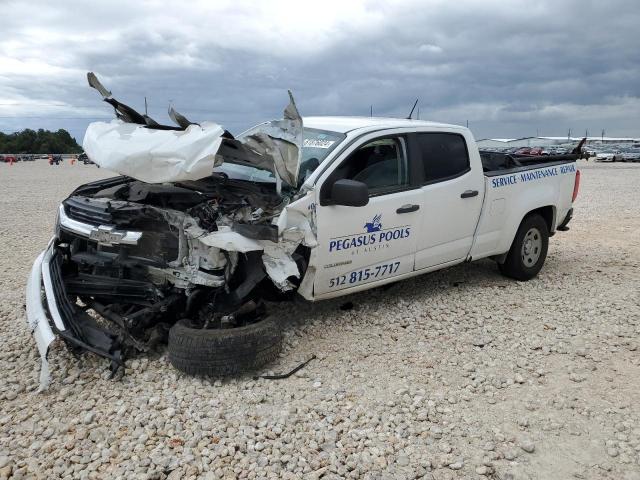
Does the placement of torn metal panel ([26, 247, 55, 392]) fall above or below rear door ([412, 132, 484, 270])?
below

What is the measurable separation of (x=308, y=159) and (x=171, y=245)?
138 cm

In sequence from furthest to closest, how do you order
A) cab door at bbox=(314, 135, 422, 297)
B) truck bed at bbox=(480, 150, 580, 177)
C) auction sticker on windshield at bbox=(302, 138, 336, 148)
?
truck bed at bbox=(480, 150, 580, 177)
auction sticker on windshield at bbox=(302, 138, 336, 148)
cab door at bbox=(314, 135, 422, 297)

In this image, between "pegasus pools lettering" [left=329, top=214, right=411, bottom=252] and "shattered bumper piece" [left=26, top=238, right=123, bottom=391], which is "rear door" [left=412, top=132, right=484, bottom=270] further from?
"shattered bumper piece" [left=26, top=238, right=123, bottom=391]

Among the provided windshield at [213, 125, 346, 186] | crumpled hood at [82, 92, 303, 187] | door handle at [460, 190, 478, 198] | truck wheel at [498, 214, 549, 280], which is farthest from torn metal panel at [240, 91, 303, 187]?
truck wheel at [498, 214, 549, 280]

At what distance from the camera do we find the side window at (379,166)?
15.5 ft

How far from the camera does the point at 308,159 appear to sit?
4723 mm

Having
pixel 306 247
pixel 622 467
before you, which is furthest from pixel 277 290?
pixel 622 467

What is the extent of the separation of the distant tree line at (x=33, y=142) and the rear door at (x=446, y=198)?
290 ft

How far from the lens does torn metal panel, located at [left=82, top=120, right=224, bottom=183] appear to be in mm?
3842

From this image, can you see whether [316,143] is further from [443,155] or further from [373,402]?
[373,402]

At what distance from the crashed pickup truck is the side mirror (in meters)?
0.01

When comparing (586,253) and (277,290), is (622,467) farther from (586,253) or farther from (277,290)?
(586,253)

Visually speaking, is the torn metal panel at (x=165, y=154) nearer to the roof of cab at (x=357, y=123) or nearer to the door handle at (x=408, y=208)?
the roof of cab at (x=357, y=123)

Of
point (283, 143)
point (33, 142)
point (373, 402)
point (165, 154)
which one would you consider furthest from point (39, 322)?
point (33, 142)
